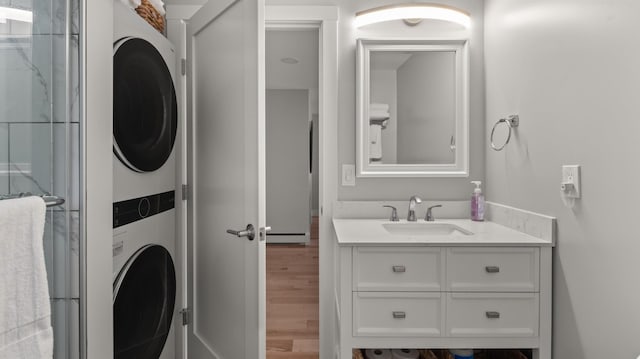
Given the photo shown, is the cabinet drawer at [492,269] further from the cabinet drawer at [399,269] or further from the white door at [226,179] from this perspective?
the white door at [226,179]

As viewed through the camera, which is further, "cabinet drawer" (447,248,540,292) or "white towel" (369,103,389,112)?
"white towel" (369,103,389,112)

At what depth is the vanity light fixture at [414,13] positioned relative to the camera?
193 cm

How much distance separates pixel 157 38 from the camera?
5.55ft

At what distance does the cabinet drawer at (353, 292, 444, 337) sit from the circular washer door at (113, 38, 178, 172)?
1091 millimetres

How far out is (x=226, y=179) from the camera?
1675 millimetres

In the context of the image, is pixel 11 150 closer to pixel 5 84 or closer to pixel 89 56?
pixel 5 84

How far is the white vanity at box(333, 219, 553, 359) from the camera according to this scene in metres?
→ 1.41

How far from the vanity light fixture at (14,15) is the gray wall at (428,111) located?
1.67 meters

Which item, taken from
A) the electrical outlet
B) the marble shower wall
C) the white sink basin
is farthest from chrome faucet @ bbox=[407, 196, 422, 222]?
the marble shower wall

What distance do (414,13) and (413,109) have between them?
521 mm

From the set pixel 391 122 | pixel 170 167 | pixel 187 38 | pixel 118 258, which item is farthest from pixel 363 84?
pixel 118 258

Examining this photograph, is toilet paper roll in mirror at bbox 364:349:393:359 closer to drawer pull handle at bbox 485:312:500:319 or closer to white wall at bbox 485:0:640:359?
drawer pull handle at bbox 485:312:500:319

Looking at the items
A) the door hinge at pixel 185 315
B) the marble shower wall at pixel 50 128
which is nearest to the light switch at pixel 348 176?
the door hinge at pixel 185 315

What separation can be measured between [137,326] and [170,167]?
780mm
